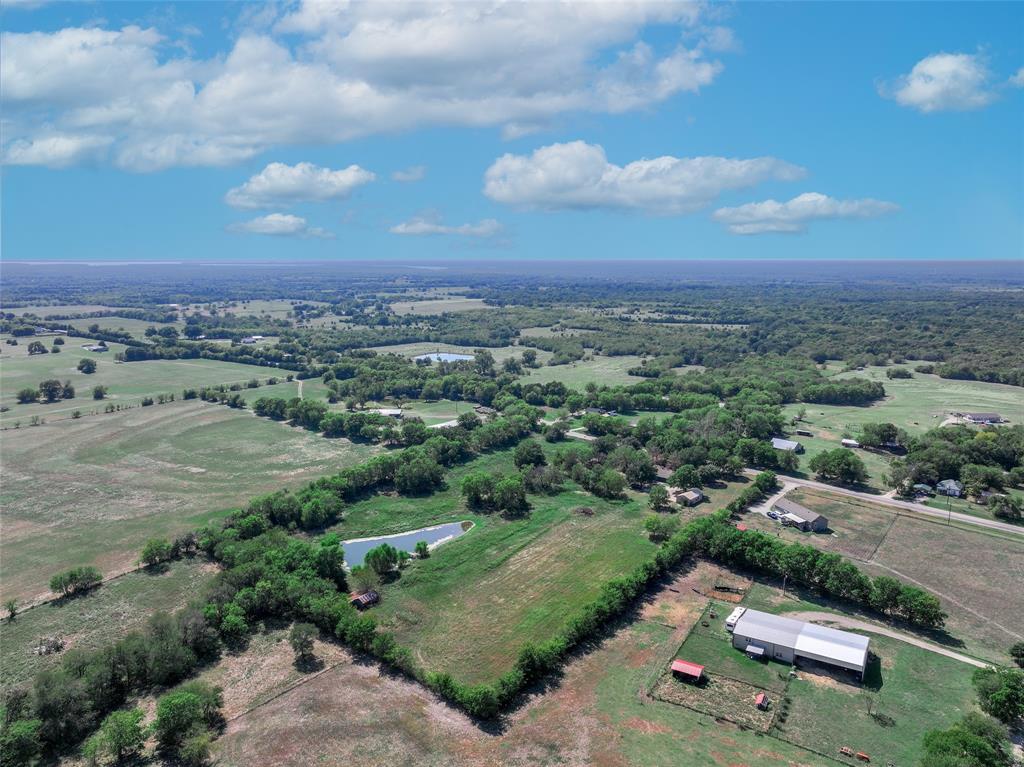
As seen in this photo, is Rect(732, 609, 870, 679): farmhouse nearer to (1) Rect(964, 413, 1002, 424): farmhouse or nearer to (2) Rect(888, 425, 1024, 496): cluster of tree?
(2) Rect(888, 425, 1024, 496): cluster of tree

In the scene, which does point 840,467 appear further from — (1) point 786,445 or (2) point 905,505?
(1) point 786,445

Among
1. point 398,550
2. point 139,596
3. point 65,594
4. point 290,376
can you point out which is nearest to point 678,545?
Result: point 398,550

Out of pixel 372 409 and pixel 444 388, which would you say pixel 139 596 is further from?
pixel 444 388

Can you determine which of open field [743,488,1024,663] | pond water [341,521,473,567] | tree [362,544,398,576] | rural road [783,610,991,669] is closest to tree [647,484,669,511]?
open field [743,488,1024,663]

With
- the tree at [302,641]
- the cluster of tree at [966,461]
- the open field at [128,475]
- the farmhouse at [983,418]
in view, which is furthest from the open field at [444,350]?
the tree at [302,641]

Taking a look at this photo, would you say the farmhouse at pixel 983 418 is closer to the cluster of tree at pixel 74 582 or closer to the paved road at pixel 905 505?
the paved road at pixel 905 505

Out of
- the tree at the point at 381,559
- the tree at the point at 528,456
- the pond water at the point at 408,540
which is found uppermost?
the tree at the point at 528,456
